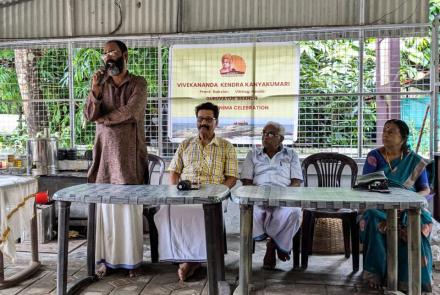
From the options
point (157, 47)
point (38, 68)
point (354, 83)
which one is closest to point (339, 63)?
point (354, 83)

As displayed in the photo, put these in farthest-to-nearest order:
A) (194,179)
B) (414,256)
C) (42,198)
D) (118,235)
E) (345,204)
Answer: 1. (42,198)
2. (194,179)
3. (118,235)
4. (414,256)
5. (345,204)

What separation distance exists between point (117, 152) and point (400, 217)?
2144 millimetres

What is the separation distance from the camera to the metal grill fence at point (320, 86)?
4475mm

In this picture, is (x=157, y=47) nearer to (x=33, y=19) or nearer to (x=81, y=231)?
(x=33, y=19)

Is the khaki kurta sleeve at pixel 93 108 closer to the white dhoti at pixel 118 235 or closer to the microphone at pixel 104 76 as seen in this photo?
the microphone at pixel 104 76

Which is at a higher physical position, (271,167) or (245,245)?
(271,167)

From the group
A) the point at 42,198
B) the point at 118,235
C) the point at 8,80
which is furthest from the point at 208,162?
the point at 8,80

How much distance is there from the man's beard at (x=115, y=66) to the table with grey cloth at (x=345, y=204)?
1340 mm

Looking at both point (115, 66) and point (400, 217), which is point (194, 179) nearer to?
point (115, 66)

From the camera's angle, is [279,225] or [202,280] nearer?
[202,280]

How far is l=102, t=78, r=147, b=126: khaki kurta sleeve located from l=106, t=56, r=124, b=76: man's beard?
0.18 m

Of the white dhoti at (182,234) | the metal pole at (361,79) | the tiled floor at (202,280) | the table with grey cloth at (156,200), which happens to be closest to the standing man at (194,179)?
the white dhoti at (182,234)

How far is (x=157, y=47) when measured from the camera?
4887 millimetres

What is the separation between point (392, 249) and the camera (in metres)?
2.90
